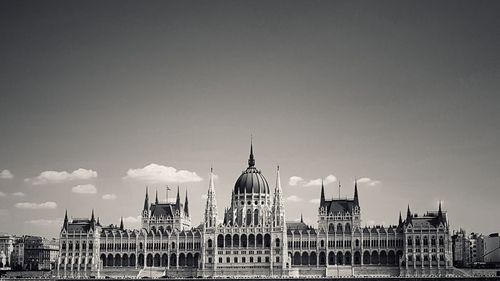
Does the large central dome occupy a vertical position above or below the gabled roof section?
above

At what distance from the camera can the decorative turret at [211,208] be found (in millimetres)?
167250

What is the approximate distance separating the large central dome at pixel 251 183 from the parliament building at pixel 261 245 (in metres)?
0.24

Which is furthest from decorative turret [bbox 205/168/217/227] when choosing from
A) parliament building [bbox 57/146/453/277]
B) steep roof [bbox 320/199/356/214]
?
steep roof [bbox 320/199/356/214]

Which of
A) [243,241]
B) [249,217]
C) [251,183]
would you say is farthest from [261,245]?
[251,183]

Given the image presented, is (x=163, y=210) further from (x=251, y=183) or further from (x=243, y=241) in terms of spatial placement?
(x=243, y=241)

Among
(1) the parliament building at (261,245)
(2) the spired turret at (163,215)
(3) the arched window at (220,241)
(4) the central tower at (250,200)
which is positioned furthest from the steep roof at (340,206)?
(2) the spired turret at (163,215)

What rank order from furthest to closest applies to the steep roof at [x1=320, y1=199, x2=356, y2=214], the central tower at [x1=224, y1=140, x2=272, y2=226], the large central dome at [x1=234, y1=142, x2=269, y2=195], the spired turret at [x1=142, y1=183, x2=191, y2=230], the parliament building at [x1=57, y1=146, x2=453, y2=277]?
the spired turret at [x1=142, y1=183, x2=191, y2=230] < the large central dome at [x1=234, y1=142, x2=269, y2=195] < the central tower at [x1=224, y1=140, x2=272, y2=226] < the steep roof at [x1=320, y1=199, x2=356, y2=214] < the parliament building at [x1=57, y1=146, x2=453, y2=277]

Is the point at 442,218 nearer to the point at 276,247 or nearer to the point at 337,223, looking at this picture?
the point at 337,223

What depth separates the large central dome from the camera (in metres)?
175

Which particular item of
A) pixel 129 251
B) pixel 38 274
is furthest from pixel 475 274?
pixel 38 274

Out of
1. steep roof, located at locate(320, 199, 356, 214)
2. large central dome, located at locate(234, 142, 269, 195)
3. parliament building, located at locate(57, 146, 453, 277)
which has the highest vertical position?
large central dome, located at locate(234, 142, 269, 195)

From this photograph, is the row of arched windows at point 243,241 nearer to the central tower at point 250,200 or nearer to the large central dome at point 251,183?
the central tower at point 250,200

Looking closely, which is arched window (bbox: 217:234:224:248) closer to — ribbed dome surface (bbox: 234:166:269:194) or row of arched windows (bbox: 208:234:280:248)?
row of arched windows (bbox: 208:234:280:248)

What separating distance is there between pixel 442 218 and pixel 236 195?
43108mm
